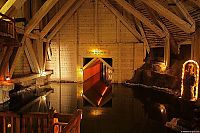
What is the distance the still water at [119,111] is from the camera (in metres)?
6.02

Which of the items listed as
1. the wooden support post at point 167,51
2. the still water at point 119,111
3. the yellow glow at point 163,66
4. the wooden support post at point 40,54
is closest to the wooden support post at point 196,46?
the still water at point 119,111

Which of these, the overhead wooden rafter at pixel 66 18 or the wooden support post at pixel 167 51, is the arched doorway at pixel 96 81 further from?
the wooden support post at pixel 167 51

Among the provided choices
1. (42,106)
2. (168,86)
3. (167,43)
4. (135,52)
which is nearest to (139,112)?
(42,106)

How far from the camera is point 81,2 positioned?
14414 millimetres

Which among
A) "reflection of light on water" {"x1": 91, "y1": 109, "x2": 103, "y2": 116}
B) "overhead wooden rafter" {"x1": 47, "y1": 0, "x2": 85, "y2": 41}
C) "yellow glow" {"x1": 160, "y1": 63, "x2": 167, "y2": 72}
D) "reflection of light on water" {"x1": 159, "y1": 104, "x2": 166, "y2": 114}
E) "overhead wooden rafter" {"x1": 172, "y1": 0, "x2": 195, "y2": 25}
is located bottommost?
"reflection of light on water" {"x1": 91, "y1": 109, "x2": 103, "y2": 116}

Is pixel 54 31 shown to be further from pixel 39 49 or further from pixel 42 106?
pixel 42 106

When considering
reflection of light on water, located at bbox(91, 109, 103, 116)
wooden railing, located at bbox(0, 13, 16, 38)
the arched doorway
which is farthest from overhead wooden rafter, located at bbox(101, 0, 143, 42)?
reflection of light on water, located at bbox(91, 109, 103, 116)

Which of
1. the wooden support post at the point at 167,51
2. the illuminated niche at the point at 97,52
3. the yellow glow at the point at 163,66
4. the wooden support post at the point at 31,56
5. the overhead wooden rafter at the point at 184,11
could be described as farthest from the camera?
the illuminated niche at the point at 97,52

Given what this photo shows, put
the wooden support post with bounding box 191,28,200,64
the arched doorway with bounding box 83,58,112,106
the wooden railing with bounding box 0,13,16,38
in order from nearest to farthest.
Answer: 1. the wooden railing with bounding box 0,13,16,38
2. the wooden support post with bounding box 191,28,200,64
3. the arched doorway with bounding box 83,58,112,106

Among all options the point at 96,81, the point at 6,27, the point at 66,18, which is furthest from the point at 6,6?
the point at 96,81

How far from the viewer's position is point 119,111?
7.81 m

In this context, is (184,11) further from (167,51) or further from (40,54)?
(40,54)

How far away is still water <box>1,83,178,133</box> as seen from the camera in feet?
19.7

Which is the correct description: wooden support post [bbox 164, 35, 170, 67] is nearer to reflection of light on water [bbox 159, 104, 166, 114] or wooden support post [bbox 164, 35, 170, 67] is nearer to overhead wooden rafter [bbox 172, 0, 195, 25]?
overhead wooden rafter [bbox 172, 0, 195, 25]
